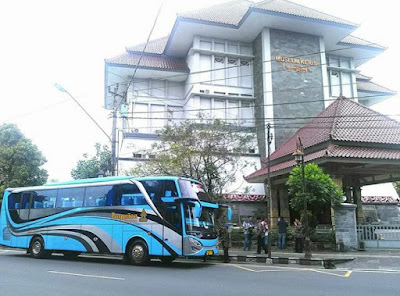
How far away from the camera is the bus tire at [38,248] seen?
16453mm

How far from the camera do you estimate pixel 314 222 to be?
1920 centimetres

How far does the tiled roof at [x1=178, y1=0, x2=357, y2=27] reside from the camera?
28.9 meters

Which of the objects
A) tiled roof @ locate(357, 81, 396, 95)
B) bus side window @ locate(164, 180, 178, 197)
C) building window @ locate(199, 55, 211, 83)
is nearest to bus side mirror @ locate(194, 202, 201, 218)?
bus side window @ locate(164, 180, 178, 197)

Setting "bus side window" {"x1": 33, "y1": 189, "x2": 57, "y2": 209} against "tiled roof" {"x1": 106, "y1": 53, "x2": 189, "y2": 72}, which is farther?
"tiled roof" {"x1": 106, "y1": 53, "x2": 189, "y2": 72}

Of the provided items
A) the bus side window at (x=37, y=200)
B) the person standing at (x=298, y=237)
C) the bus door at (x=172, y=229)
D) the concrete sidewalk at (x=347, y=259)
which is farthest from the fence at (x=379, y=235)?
the bus side window at (x=37, y=200)

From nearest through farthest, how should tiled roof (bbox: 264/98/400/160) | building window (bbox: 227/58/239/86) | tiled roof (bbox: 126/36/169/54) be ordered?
1. tiled roof (bbox: 264/98/400/160)
2. building window (bbox: 227/58/239/86)
3. tiled roof (bbox: 126/36/169/54)

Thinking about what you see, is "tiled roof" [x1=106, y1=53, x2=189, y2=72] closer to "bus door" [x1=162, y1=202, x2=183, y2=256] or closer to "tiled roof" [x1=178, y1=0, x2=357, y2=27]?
"tiled roof" [x1=178, y1=0, x2=357, y2=27]

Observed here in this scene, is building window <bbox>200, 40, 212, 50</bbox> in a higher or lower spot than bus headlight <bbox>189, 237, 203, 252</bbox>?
higher

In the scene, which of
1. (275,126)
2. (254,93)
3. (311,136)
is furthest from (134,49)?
(311,136)

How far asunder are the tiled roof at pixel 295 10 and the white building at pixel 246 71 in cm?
11

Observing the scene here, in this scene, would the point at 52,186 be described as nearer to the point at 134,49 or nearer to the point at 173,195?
the point at 173,195

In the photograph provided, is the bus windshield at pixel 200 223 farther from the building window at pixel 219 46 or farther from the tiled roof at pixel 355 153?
the building window at pixel 219 46

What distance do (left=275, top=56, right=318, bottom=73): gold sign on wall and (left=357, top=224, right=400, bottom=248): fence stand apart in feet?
53.2

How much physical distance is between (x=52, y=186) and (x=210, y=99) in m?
16.8
